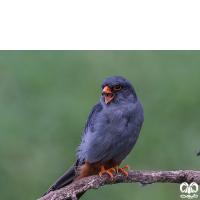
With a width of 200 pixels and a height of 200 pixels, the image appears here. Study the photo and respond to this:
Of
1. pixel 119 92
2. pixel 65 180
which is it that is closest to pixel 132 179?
pixel 65 180

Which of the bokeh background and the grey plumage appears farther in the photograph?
the bokeh background

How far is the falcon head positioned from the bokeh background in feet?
7.37

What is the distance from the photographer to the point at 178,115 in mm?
7684

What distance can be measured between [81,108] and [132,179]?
2.88 metres

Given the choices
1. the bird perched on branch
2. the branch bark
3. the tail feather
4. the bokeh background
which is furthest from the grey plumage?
the bokeh background

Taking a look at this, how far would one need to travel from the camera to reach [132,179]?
16.6 ft

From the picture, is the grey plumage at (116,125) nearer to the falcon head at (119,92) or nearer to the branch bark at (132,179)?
the falcon head at (119,92)

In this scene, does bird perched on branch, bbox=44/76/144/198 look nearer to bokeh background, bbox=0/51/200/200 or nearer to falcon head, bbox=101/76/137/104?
falcon head, bbox=101/76/137/104

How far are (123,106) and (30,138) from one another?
117 inches

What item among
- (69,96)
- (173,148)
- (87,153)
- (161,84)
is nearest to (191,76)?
(161,84)

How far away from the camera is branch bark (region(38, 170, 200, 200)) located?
184 inches

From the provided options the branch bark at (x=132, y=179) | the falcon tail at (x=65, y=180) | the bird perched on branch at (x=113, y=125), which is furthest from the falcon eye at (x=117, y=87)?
the falcon tail at (x=65, y=180)

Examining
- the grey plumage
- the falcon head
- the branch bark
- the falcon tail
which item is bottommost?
the branch bark
